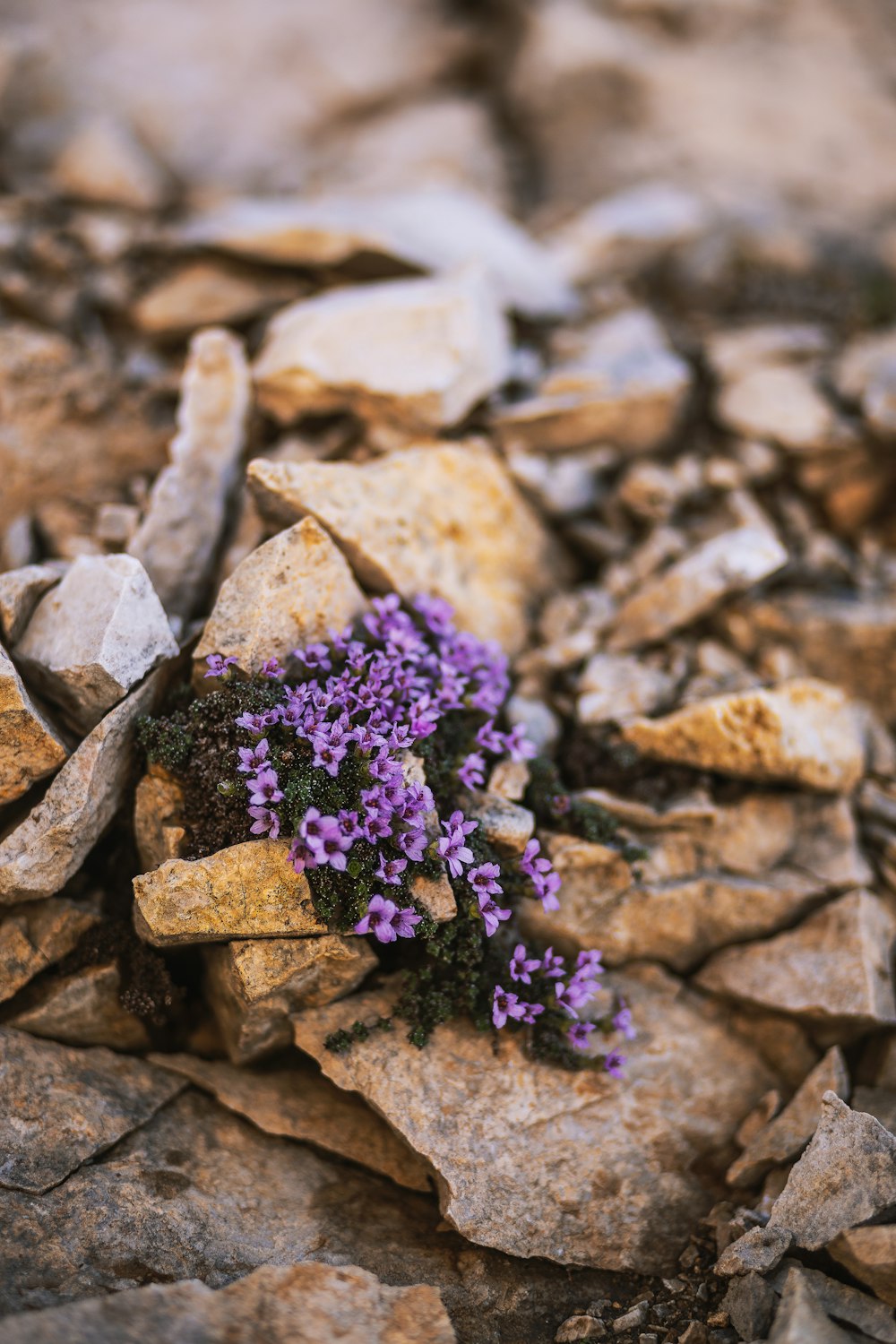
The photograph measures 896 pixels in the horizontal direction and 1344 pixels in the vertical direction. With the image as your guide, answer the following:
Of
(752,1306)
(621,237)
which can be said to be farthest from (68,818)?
(621,237)

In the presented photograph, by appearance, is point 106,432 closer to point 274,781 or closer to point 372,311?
point 372,311

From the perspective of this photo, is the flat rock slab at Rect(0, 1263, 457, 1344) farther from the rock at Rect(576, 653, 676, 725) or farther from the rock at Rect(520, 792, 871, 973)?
the rock at Rect(576, 653, 676, 725)

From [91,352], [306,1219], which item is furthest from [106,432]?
[306,1219]

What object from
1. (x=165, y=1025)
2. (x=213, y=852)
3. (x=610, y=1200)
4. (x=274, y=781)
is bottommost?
(x=610, y=1200)

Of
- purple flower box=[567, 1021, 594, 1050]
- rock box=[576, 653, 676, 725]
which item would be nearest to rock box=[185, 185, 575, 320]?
rock box=[576, 653, 676, 725]

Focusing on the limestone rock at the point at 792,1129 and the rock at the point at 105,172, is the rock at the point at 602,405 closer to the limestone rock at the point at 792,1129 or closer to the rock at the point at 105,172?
the rock at the point at 105,172

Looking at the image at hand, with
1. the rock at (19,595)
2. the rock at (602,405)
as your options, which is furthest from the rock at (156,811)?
the rock at (602,405)

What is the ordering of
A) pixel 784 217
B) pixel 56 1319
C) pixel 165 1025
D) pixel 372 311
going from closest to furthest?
pixel 56 1319, pixel 165 1025, pixel 372 311, pixel 784 217

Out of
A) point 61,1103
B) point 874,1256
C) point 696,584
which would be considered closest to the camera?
point 874,1256

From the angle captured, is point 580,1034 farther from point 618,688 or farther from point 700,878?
point 618,688
